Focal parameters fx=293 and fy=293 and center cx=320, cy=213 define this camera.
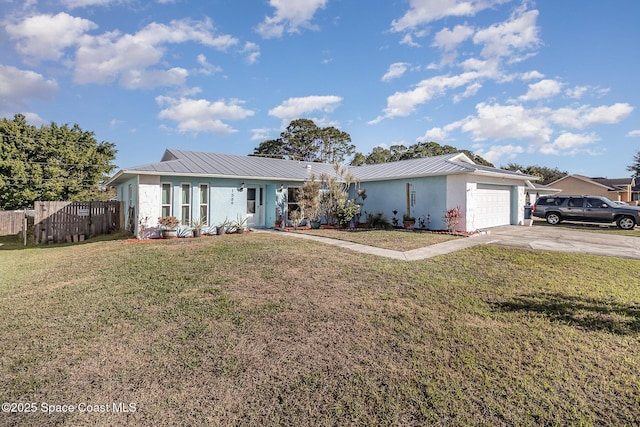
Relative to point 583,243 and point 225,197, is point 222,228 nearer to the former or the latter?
point 225,197

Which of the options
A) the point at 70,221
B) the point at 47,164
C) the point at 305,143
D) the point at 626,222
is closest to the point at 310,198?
the point at 70,221

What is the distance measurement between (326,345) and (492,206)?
14902 mm

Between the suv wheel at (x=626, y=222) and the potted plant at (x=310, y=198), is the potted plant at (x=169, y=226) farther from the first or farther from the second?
the suv wheel at (x=626, y=222)

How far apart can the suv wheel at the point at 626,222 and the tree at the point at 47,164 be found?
3685 centimetres

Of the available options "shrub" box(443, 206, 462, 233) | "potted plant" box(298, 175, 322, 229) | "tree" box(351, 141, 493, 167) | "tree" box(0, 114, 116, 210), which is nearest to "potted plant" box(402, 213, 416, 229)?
"shrub" box(443, 206, 462, 233)

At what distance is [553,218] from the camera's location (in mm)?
17594

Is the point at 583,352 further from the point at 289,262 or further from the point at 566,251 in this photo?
the point at 566,251

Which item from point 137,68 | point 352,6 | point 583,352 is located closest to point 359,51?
point 352,6

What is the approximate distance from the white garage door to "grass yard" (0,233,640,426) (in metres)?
7.75

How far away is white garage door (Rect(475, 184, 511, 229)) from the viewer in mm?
14570

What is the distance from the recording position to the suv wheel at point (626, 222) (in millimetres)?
14573

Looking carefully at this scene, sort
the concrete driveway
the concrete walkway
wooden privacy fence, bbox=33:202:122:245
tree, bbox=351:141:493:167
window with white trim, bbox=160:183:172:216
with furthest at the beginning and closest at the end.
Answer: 1. tree, bbox=351:141:493:167
2. window with white trim, bbox=160:183:172:216
3. wooden privacy fence, bbox=33:202:122:245
4. the concrete driveway
5. the concrete walkway

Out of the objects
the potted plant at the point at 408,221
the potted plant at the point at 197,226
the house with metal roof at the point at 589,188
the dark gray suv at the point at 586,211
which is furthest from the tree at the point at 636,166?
the potted plant at the point at 197,226

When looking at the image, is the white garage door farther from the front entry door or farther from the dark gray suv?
the front entry door
